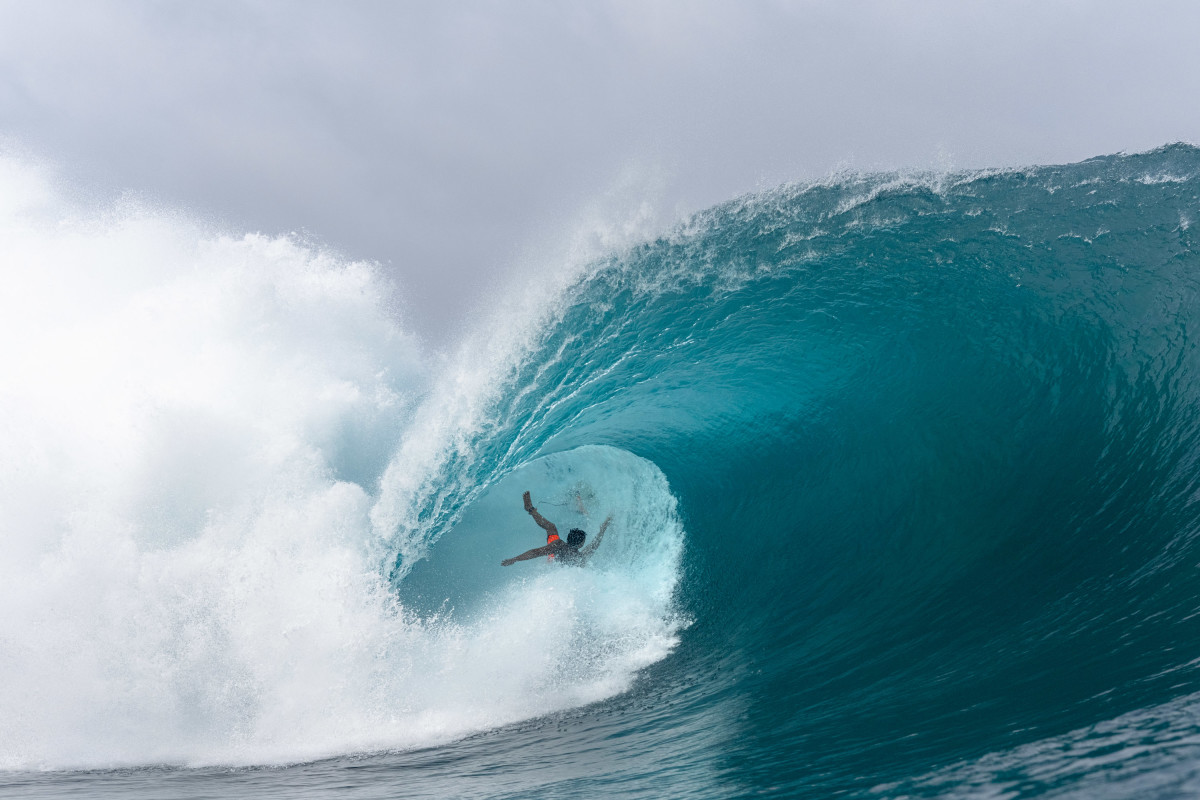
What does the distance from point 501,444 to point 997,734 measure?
22.5 feet

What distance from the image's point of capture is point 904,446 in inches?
342

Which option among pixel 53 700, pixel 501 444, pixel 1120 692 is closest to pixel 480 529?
pixel 501 444

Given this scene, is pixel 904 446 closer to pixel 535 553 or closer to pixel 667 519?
pixel 667 519

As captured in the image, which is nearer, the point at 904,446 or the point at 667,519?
the point at 904,446

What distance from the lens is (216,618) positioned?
7.94m

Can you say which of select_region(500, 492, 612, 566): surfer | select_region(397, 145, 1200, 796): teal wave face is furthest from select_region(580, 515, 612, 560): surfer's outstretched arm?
select_region(397, 145, 1200, 796): teal wave face

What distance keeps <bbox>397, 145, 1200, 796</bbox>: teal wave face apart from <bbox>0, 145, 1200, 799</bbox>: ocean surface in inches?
1.8

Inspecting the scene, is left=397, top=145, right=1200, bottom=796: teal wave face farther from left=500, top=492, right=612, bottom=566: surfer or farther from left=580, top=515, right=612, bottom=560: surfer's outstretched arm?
left=580, top=515, right=612, bottom=560: surfer's outstretched arm

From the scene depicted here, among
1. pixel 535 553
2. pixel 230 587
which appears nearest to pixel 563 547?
pixel 535 553

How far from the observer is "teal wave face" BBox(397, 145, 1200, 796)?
540 centimetres

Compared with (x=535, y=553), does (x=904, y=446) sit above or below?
below

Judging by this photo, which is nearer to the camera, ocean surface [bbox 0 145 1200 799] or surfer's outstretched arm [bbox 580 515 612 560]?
ocean surface [bbox 0 145 1200 799]

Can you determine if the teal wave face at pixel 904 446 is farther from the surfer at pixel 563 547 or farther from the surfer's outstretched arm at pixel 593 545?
the surfer's outstretched arm at pixel 593 545

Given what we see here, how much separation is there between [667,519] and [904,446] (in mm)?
3707
